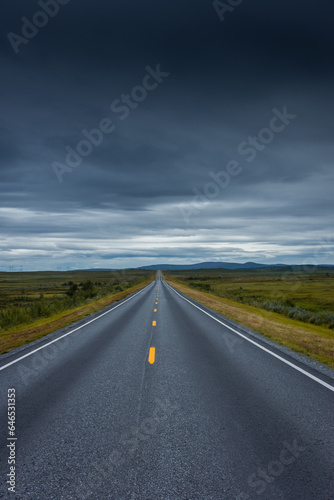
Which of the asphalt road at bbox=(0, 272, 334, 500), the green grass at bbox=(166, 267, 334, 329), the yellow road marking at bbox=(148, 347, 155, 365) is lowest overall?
the green grass at bbox=(166, 267, 334, 329)

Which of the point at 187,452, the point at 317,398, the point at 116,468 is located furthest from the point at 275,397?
the point at 116,468

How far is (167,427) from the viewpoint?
4938mm

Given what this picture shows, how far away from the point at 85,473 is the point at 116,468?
346mm

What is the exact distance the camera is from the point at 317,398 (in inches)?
241

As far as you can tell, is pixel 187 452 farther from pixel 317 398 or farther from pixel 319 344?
pixel 319 344

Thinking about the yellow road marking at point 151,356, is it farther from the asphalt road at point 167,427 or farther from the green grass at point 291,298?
the green grass at point 291,298
